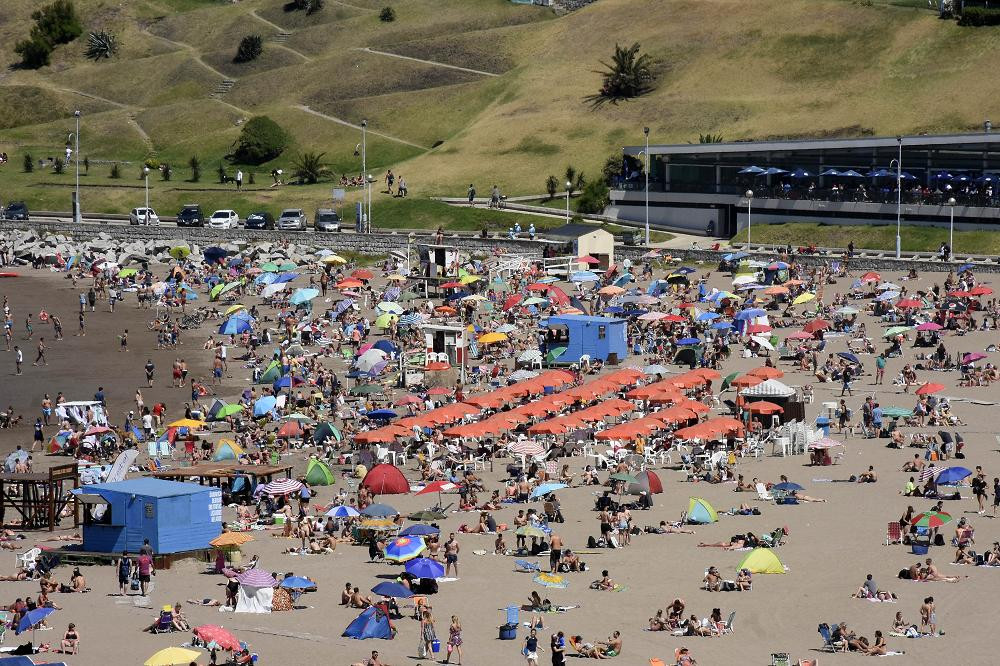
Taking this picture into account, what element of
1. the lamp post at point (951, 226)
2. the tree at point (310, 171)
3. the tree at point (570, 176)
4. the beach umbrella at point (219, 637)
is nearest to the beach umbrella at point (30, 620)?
the beach umbrella at point (219, 637)

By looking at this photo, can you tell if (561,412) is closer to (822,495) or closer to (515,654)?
(822,495)

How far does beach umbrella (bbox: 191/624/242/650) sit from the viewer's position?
2341 centimetres

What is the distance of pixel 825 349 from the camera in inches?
1955

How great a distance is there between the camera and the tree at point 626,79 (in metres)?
95.1

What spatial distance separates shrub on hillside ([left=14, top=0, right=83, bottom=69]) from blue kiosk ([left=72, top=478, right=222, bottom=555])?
10570cm

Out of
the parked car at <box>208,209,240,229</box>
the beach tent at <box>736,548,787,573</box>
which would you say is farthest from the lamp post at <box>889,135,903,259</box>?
the beach tent at <box>736,548,787,573</box>

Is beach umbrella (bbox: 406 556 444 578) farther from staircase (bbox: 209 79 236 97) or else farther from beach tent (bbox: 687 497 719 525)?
staircase (bbox: 209 79 236 97)

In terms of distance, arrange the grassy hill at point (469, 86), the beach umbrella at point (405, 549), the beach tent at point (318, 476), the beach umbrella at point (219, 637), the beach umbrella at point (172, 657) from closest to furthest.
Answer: the beach umbrella at point (172, 657) → the beach umbrella at point (219, 637) → the beach umbrella at point (405, 549) → the beach tent at point (318, 476) → the grassy hill at point (469, 86)

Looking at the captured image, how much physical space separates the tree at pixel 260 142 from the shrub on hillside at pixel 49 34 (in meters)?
37.2

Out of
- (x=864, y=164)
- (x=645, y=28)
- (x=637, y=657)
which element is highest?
(x=645, y=28)

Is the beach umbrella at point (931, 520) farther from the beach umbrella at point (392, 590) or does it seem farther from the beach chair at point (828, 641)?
the beach umbrella at point (392, 590)

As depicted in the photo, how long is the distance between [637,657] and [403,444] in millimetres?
15586

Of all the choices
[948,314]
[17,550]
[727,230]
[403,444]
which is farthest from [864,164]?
[17,550]

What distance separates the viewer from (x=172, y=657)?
22.7 metres
